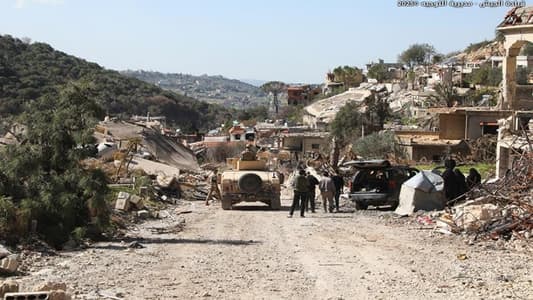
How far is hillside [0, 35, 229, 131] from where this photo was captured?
82.6 m

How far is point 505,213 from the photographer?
54.3 ft

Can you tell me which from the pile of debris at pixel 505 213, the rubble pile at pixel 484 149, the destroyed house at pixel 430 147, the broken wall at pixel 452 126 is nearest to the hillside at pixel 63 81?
the destroyed house at pixel 430 147

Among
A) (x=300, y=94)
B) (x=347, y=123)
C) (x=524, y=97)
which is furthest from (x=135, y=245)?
(x=300, y=94)

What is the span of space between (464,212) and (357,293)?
280 inches

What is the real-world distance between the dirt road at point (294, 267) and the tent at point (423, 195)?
8.93 ft

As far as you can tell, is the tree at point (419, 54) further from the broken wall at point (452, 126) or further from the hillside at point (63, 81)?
the broken wall at point (452, 126)

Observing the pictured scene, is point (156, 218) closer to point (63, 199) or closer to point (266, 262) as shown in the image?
point (63, 199)

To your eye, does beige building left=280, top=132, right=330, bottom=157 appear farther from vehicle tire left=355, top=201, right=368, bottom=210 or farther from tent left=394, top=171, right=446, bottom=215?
tent left=394, top=171, right=446, bottom=215

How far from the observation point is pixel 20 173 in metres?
16.3

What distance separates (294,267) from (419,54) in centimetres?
13134

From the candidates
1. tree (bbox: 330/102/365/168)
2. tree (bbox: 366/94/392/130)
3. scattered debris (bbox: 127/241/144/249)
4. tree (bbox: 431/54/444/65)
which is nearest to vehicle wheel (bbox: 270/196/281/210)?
scattered debris (bbox: 127/241/144/249)

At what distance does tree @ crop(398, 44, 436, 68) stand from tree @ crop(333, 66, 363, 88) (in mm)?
8940

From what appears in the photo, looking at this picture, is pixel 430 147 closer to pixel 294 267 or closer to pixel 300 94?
pixel 294 267

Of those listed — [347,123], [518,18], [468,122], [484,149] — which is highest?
[518,18]
